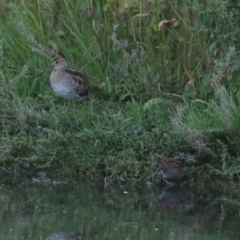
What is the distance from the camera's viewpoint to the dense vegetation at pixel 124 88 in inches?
364

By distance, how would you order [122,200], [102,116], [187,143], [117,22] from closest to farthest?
[122,200] → [187,143] → [102,116] → [117,22]

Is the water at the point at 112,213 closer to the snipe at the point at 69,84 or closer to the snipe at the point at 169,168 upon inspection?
the snipe at the point at 169,168

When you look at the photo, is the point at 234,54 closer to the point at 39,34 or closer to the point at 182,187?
the point at 182,187

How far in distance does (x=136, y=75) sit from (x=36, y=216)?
285 centimetres

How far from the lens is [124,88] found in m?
10.5

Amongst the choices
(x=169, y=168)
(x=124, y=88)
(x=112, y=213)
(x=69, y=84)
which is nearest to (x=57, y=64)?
(x=69, y=84)

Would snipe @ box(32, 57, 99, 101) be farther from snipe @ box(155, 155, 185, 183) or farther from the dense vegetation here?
snipe @ box(155, 155, 185, 183)

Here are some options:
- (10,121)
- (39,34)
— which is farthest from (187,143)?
(39,34)

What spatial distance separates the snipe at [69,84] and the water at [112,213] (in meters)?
1.45

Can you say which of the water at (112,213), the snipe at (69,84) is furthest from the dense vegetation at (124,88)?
the water at (112,213)

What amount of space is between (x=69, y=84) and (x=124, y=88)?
0.54 m

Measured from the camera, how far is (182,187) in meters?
9.15

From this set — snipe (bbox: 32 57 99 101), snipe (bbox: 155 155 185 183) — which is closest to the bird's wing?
snipe (bbox: 32 57 99 101)

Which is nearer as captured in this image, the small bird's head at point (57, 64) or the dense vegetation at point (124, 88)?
the dense vegetation at point (124, 88)
